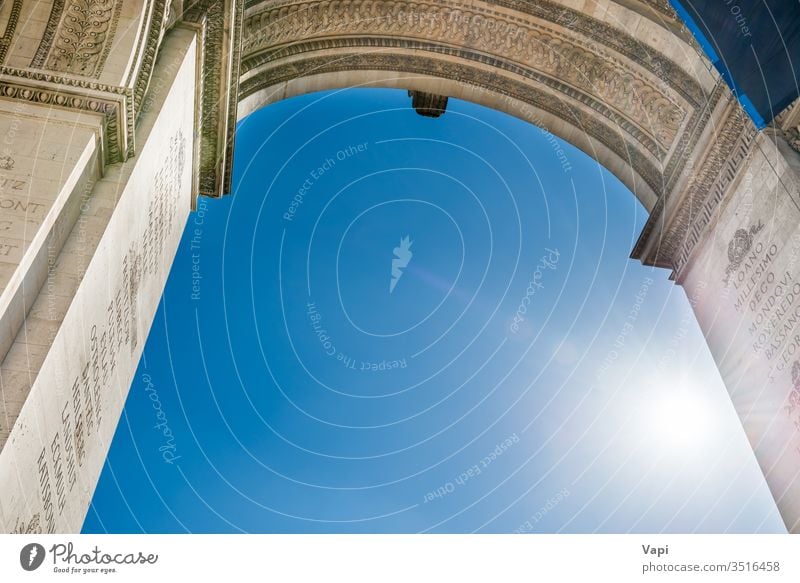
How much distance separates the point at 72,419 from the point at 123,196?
2.08m

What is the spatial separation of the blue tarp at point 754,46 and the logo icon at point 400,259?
6453 millimetres

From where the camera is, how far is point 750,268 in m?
9.18

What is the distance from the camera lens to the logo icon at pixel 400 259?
1355cm

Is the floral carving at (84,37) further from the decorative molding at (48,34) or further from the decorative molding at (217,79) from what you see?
the decorative molding at (217,79)

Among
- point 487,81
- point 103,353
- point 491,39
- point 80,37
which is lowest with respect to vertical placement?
point 103,353

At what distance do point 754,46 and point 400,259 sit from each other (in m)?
7.10

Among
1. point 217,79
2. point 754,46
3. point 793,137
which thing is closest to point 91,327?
point 217,79

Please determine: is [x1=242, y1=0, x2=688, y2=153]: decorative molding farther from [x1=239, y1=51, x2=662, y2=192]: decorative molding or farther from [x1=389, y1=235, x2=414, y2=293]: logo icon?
[x1=389, y1=235, x2=414, y2=293]: logo icon

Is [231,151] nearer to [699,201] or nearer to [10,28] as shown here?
[10,28]

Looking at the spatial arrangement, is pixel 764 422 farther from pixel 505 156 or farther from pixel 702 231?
pixel 505 156

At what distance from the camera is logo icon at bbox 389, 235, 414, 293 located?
1355cm

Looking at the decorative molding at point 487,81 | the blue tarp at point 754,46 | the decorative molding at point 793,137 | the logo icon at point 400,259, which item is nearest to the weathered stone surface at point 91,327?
the decorative molding at point 487,81
